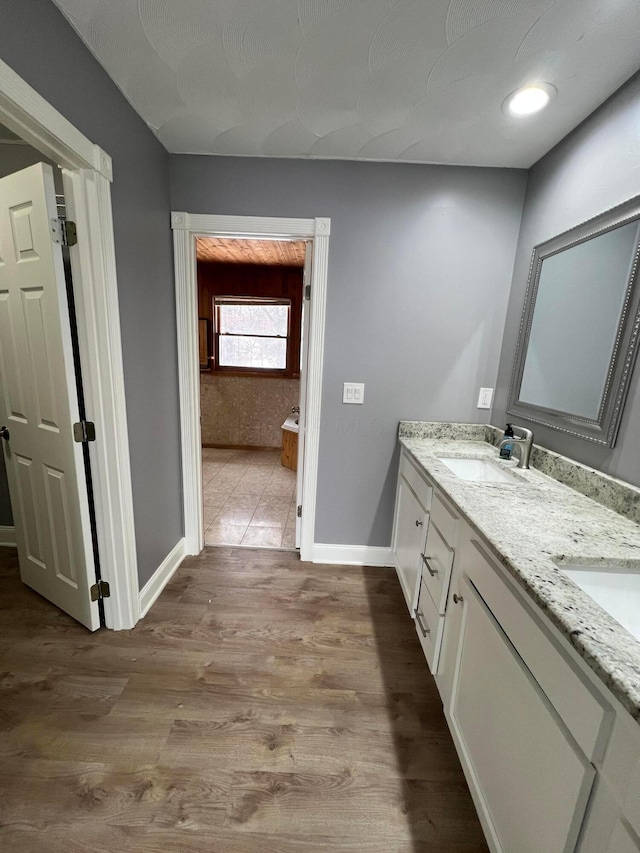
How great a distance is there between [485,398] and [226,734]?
6.89 feet

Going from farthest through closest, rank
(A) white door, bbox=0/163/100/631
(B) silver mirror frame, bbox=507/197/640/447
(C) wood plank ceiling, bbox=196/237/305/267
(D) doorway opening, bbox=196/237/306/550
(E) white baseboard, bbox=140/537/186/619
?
(D) doorway opening, bbox=196/237/306/550 < (C) wood plank ceiling, bbox=196/237/305/267 < (E) white baseboard, bbox=140/537/186/619 < (A) white door, bbox=0/163/100/631 < (B) silver mirror frame, bbox=507/197/640/447

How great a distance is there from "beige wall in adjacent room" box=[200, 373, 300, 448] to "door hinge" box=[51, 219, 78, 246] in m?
3.59

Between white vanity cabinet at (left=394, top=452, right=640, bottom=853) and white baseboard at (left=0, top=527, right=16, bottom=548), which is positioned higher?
white vanity cabinet at (left=394, top=452, right=640, bottom=853)

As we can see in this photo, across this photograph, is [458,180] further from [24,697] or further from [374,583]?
[24,697]

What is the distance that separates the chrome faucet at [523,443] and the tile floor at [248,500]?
165cm

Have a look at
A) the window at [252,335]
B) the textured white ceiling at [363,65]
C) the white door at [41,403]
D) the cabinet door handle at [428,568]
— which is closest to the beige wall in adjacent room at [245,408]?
the window at [252,335]

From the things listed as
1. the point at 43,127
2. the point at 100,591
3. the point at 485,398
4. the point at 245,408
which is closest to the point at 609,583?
the point at 485,398

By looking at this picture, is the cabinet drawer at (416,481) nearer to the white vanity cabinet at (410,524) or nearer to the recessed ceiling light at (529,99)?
the white vanity cabinet at (410,524)

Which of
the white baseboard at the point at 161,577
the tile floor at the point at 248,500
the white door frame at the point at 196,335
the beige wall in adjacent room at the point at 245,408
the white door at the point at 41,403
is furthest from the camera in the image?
the beige wall in adjacent room at the point at 245,408

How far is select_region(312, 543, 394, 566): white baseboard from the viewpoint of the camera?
7.57 feet

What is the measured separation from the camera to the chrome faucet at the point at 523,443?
1606mm

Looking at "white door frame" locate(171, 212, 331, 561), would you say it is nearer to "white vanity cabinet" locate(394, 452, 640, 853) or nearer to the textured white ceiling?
the textured white ceiling

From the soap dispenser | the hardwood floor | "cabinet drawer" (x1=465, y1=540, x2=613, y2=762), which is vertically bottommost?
the hardwood floor

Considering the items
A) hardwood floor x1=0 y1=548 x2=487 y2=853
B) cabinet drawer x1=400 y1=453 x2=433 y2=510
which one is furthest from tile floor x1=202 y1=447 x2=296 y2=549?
cabinet drawer x1=400 y1=453 x2=433 y2=510
